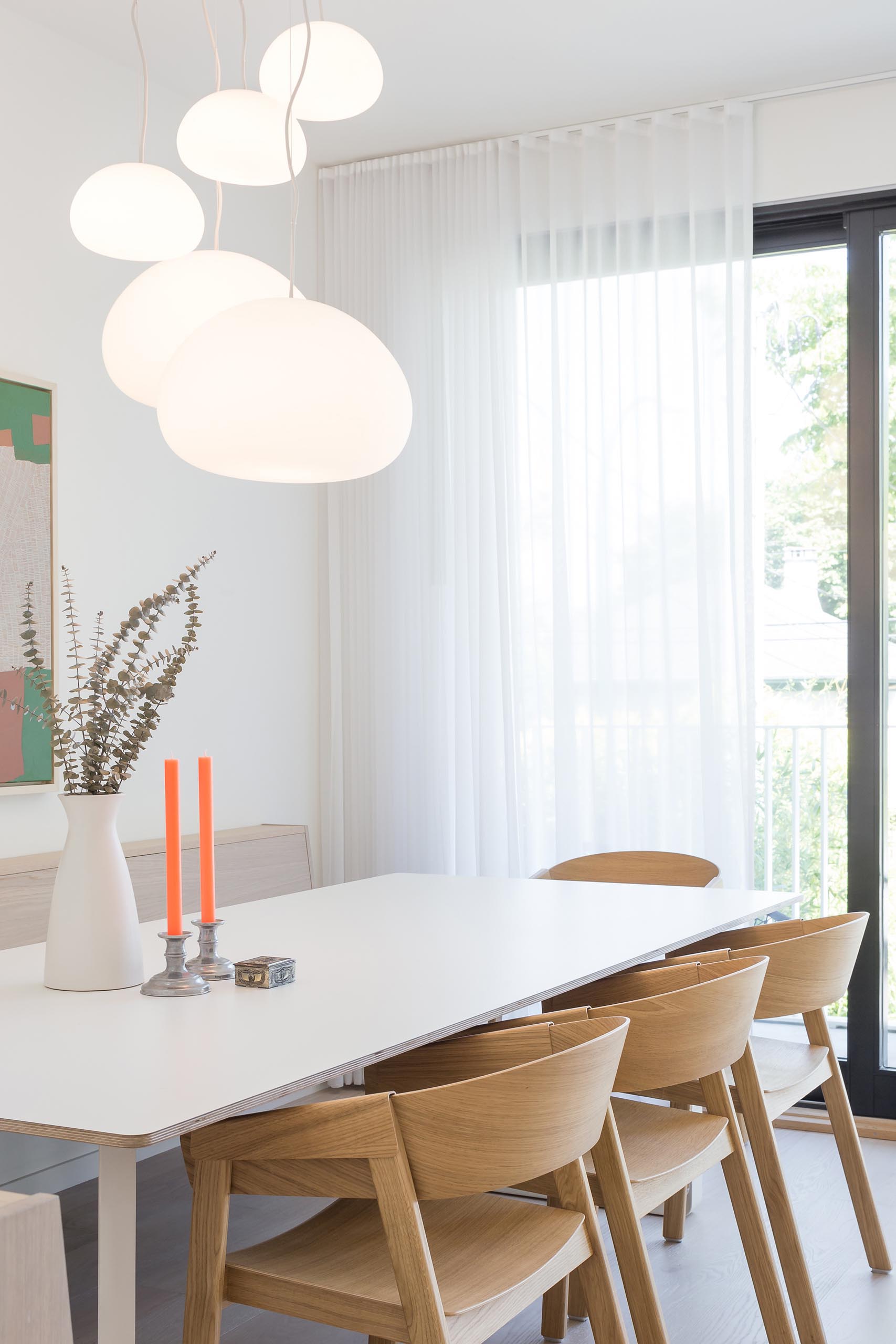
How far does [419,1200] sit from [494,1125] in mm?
146

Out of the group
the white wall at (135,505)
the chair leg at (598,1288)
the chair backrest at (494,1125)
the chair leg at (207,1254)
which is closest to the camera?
the chair backrest at (494,1125)

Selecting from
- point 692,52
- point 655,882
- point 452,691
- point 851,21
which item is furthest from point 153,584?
point 851,21

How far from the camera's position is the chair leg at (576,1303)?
2623 millimetres

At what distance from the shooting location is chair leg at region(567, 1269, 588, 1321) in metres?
2.62

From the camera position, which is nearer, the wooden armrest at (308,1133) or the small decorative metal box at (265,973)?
the wooden armrest at (308,1133)

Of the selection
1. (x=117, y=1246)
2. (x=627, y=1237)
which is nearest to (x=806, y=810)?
(x=627, y=1237)

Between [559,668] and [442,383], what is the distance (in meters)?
1.01

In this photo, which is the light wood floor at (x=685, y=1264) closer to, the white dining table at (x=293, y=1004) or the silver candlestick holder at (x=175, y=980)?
the white dining table at (x=293, y=1004)

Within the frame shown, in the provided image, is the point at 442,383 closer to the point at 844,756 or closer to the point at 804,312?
the point at 804,312

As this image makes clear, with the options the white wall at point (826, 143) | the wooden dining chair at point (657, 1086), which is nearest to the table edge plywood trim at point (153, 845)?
the wooden dining chair at point (657, 1086)

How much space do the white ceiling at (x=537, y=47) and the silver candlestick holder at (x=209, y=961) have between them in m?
2.40

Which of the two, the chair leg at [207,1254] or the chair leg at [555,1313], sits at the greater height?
the chair leg at [207,1254]

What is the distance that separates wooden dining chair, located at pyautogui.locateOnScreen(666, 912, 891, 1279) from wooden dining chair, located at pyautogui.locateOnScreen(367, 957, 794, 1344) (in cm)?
12

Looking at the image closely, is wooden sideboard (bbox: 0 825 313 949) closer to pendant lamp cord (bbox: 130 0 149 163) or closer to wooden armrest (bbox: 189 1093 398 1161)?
wooden armrest (bbox: 189 1093 398 1161)
